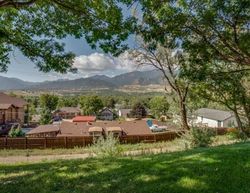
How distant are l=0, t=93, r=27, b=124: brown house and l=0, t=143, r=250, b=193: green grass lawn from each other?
43945mm

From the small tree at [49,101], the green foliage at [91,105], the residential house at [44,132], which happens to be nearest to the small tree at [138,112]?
the green foliage at [91,105]

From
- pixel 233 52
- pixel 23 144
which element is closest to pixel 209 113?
pixel 23 144

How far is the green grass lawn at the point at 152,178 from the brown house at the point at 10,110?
144 ft

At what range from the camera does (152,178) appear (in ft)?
17.9

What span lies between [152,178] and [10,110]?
4861 centimetres

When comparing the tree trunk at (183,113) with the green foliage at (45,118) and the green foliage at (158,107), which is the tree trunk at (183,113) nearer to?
the green foliage at (45,118)

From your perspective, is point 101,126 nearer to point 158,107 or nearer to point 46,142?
point 46,142

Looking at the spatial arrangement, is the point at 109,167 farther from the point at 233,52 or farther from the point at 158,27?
the point at 233,52

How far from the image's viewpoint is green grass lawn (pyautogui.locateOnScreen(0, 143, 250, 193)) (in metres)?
4.91

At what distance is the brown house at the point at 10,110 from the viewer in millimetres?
47875

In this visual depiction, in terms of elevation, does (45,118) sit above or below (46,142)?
above

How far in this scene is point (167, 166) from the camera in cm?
604

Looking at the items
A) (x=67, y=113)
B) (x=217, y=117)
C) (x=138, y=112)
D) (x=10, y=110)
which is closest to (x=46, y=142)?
(x=10, y=110)

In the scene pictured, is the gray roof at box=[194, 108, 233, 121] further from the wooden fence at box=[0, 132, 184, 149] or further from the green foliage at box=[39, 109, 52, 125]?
the wooden fence at box=[0, 132, 184, 149]
